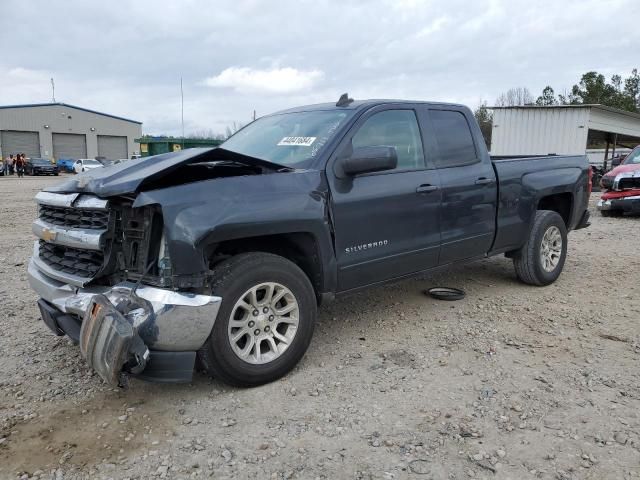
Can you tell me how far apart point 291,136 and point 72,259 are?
6.10 feet

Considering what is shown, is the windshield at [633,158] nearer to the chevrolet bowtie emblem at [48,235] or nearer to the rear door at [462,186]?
the rear door at [462,186]

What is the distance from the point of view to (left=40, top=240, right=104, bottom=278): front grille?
3.26 m

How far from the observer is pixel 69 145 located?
53.8 metres

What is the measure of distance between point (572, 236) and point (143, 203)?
8.26 m

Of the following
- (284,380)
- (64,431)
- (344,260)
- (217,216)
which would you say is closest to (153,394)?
(64,431)

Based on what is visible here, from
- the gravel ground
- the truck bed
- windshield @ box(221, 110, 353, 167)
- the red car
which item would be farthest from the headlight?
the red car

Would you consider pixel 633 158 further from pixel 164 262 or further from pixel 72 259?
pixel 72 259

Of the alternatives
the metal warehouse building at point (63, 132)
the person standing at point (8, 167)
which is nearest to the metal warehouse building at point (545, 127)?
the person standing at point (8, 167)

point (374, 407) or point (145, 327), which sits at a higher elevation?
point (145, 327)

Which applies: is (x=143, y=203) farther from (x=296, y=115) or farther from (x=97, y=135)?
(x=97, y=135)

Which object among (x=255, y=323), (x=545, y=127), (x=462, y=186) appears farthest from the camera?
(x=545, y=127)

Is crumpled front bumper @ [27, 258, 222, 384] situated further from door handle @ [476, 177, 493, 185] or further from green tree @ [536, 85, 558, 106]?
green tree @ [536, 85, 558, 106]

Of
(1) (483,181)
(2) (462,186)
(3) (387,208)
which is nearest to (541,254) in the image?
(1) (483,181)

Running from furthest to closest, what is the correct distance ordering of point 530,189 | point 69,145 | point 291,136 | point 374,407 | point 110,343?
point 69,145 → point 530,189 → point 291,136 → point 374,407 → point 110,343
